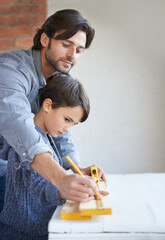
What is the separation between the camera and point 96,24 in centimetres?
288

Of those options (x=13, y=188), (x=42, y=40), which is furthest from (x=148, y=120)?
(x=13, y=188)

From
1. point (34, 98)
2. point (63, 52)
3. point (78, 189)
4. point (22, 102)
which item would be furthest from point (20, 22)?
point (78, 189)

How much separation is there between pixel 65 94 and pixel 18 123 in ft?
0.96

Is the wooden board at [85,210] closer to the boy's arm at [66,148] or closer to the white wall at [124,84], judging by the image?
the boy's arm at [66,148]

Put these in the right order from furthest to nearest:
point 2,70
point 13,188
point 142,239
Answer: point 2,70
point 13,188
point 142,239

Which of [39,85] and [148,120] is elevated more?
[39,85]

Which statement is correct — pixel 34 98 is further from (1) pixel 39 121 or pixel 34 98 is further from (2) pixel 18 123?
(2) pixel 18 123

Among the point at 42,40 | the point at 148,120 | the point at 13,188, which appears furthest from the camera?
the point at 148,120

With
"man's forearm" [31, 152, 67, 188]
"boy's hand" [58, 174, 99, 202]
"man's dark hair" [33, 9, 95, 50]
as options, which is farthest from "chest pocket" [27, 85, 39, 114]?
"boy's hand" [58, 174, 99, 202]

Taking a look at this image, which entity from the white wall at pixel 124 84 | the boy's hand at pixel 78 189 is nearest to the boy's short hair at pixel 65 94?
the boy's hand at pixel 78 189

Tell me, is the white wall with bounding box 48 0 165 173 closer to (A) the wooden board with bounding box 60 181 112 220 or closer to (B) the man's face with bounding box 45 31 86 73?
(B) the man's face with bounding box 45 31 86 73

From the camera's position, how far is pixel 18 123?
869mm

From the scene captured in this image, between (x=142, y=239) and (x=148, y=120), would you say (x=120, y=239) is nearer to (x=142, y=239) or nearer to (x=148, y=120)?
(x=142, y=239)

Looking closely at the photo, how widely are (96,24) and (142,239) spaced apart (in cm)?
253
